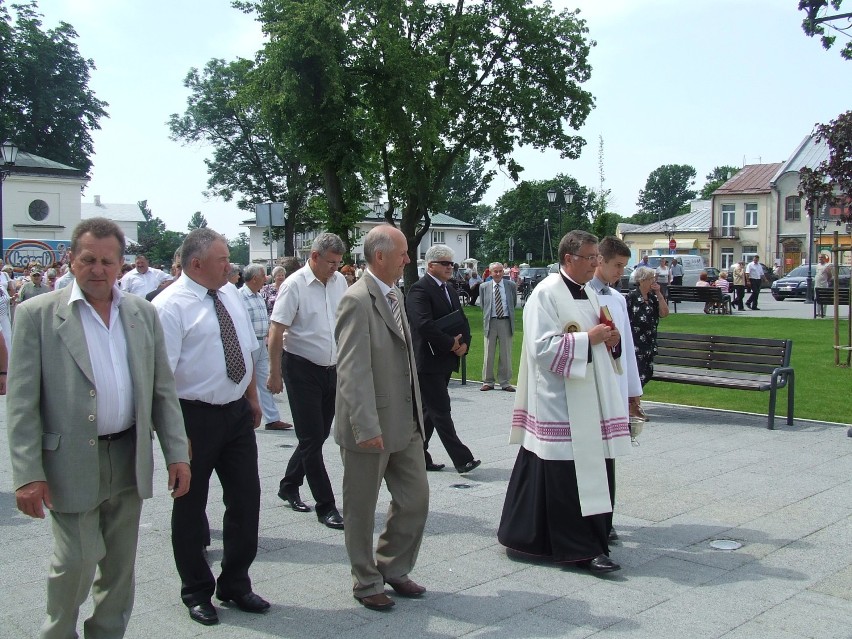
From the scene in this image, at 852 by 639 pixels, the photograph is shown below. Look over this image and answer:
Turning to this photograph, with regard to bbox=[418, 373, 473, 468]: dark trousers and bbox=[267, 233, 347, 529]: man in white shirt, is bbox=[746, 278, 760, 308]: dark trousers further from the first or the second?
bbox=[267, 233, 347, 529]: man in white shirt

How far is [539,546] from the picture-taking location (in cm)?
526

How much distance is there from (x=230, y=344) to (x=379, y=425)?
91 cm

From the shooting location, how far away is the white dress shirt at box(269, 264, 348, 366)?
6141 millimetres

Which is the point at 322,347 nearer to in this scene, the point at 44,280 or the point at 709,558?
the point at 709,558

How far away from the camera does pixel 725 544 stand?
218 inches

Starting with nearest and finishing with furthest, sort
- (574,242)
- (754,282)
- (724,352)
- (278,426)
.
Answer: (574,242)
(278,426)
(724,352)
(754,282)

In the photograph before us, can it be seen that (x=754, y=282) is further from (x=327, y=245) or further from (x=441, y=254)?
(x=327, y=245)

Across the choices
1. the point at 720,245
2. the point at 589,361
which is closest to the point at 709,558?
the point at 589,361

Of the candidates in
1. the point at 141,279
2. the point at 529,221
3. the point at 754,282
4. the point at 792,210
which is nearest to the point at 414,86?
the point at 754,282

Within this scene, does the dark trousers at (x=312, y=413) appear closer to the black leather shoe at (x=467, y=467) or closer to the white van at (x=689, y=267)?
the black leather shoe at (x=467, y=467)

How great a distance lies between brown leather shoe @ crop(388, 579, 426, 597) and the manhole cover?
2062 millimetres

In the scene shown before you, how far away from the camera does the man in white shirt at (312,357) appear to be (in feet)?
19.9

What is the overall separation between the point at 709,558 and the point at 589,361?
1462 millimetres

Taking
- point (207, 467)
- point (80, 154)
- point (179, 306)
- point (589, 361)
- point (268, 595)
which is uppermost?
point (80, 154)
